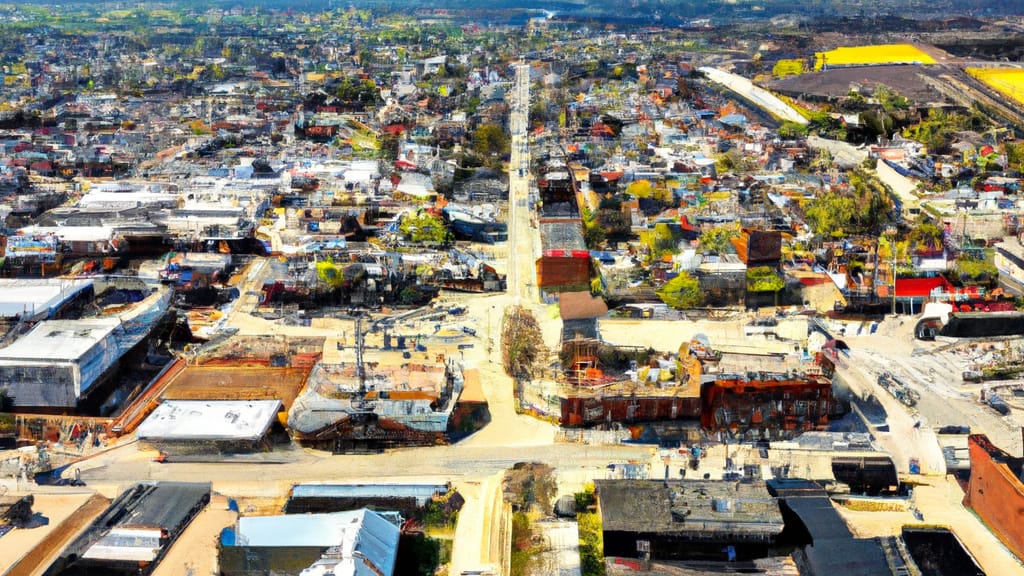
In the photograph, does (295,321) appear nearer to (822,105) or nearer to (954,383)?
(954,383)

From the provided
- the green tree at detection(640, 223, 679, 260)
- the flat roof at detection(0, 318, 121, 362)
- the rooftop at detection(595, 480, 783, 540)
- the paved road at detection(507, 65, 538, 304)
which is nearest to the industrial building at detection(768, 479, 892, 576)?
the rooftop at detection(595, 480, 783, 540)

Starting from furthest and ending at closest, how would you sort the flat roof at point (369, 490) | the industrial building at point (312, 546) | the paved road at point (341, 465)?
the paved road at point (341, 465) < the flat roof at point (369, 490) < the industrial building at point (312, 546)

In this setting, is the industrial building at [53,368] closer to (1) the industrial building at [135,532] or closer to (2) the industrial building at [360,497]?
(1) the industrial building at [135,532]

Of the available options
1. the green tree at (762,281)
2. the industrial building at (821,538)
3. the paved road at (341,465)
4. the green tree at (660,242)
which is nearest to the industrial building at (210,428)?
the paved road at (341,465)

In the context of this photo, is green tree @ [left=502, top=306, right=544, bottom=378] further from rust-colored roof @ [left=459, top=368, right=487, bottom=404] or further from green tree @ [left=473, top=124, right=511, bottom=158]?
green tree @ [left=473, top=124, right=511, bottom=158]

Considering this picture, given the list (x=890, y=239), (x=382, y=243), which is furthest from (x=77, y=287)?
(x=890, y=239)

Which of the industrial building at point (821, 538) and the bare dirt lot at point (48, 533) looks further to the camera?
the bare dirt lot at point (48, 533)
